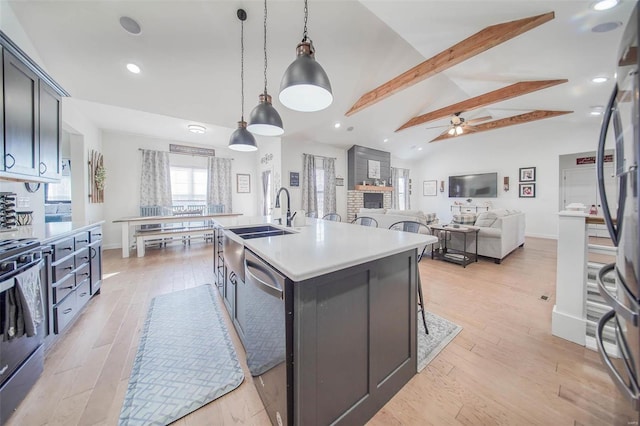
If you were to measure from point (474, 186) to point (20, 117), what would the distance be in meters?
9.59

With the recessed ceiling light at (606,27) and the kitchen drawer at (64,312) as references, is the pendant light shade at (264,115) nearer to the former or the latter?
the kitchen drawer at (64,312)

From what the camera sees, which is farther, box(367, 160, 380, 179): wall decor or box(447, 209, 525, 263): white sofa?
box(367, 160, 380, 179): wall decor

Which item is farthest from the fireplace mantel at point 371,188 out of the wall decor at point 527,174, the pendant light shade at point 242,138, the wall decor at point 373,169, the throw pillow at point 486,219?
the pendant light shade at point 242,138

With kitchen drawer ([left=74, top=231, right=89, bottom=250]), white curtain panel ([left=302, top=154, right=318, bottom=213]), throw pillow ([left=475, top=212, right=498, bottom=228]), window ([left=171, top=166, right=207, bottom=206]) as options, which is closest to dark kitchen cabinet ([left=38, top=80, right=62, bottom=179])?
kitchen drawer ([left=74, top=231, right=89, bottom=250])

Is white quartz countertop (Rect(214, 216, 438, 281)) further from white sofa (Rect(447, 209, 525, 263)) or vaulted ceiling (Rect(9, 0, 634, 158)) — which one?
white sofa (Rect(447, 209, 525, 263))

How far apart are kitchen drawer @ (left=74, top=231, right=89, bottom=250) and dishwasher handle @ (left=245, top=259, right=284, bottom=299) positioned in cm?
197

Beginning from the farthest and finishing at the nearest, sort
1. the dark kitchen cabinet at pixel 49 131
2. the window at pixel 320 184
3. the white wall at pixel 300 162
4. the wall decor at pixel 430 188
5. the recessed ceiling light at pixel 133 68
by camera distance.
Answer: the wall decor at pixel 430 188 → the window at pixel 320 184 → the white wall at pixel 300 162 → the recessed ceiling light at pixel 133 68 → the dark kitchen cabinet at pixel 49 131

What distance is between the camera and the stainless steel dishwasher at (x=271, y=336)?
3.21ft

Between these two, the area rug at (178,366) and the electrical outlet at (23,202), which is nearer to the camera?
the area rug at (178,366)

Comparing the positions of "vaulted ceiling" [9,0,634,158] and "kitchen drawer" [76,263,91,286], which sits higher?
"vaulted ceiling" [9,0,634,158]

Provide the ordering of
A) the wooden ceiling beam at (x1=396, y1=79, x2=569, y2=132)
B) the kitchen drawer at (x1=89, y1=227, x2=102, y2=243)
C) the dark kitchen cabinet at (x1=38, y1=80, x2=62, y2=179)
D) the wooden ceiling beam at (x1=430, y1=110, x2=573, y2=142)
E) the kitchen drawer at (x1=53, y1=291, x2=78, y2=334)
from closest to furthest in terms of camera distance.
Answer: the kitchen drawer at (x1=53, y1=291, x2=78, y2=334) → the dark kitchen cabinet at (x1=38, y1=80, x2=62, y2=179) → the kitchen drawer at (x1=89, y1=227, x2=102, y2=243) → the wooden ceiling beam at (x1=396, y1=79, x2=569, y2=132) → the wooden ceiling beam at (x1=430, y1=110, x2=573, y2=142)

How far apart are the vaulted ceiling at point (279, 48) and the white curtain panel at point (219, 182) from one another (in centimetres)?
174

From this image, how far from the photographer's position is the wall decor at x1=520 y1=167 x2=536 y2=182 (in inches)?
254

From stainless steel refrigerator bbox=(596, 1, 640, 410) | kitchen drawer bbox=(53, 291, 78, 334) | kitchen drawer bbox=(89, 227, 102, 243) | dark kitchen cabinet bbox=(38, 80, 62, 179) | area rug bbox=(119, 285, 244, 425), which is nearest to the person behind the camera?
stainless steel refrigerator bbox=(596, 1, 640, 410)
